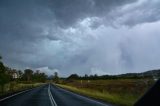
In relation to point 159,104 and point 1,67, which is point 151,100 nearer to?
point 159,104

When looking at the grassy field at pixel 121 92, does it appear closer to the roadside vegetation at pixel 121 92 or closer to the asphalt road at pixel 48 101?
the roadside vegetation at pixel 121 92

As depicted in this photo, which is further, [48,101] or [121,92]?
[121,92]

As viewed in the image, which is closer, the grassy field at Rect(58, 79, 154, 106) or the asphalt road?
the asphalt road

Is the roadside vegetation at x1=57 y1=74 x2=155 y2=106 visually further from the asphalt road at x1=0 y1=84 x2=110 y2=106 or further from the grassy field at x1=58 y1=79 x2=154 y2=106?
the asphalt road at x1=0 y1=84 x2=110 y2=106

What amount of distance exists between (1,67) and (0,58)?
2.30 m

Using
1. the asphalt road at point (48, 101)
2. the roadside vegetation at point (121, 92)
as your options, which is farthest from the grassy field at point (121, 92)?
the asphalt road at point (48, 101)

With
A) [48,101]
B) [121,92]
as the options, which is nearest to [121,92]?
[121,92]

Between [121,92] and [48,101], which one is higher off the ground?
[121,92]

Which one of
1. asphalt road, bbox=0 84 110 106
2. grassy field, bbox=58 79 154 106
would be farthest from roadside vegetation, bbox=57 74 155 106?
asphalt road, bbox=0 84 110 106

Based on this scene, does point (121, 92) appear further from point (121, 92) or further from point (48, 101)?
point (48, 101)

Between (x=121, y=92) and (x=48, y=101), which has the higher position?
(x=121, y=92)

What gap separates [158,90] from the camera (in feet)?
16.1

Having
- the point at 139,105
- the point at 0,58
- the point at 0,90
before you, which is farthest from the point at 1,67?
the point at 139,105

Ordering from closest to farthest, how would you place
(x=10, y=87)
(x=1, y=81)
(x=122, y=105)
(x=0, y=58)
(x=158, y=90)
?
1. (x=158, y=90)
2. (x=122, y=105)
3. (x=1, y=81)
4. (x=0, y=58)
5. (x=10, y=87)
